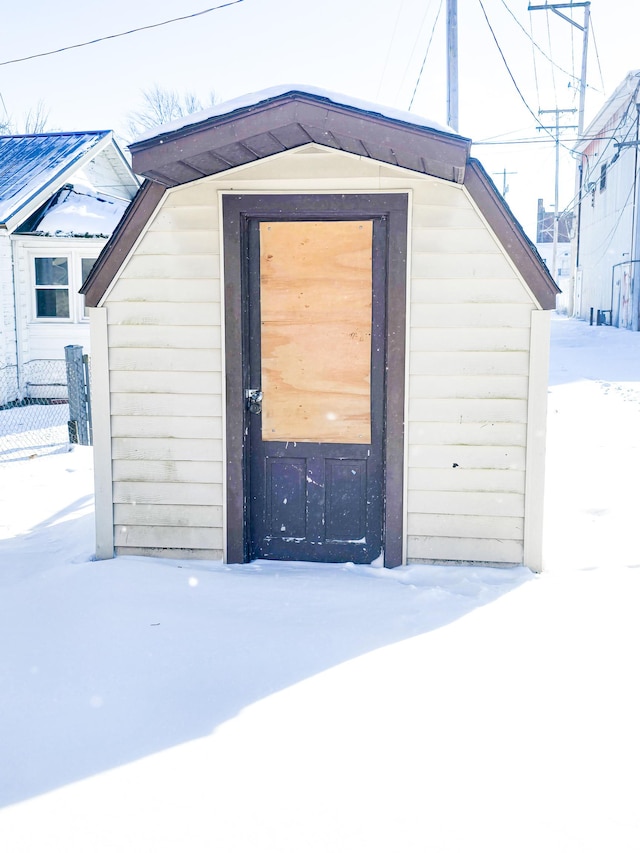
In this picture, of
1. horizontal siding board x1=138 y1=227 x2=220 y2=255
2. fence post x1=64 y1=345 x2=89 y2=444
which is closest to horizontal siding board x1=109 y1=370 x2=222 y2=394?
horizontal siding board x1=138 y1=227 x2=220 y2=255

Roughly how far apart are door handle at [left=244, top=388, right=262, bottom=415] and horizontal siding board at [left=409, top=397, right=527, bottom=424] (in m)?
1.04

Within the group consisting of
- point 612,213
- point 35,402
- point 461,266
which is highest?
point 612,213

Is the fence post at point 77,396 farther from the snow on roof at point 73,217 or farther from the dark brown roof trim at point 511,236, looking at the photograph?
the dark brown roof trim at point 511,236

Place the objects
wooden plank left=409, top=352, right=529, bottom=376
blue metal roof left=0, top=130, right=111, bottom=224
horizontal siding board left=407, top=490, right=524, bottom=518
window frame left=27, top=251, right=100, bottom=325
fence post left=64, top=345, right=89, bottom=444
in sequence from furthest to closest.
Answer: window frame left=27, top=251, right=100, bottom=325
blue metal roof left=0, top=130, right=111, bottom=224
fence post left=64, top=345, right=89, bottom=444
horizontal siding board left=407, top=490, right=524, bottom=518
wooden plank left=409, top=352, right=529, bottom=376

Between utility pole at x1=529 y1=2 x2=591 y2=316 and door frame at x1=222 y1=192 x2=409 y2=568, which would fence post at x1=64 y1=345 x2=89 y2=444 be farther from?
utility pole at x1=529 y1=2 x2=591 y2=316

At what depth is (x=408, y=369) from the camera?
4957mm

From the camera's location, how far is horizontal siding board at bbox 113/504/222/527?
17.1 ft

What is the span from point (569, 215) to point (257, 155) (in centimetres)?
4954

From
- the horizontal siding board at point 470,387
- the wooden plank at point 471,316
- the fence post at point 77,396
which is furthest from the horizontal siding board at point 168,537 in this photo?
the fence post at point 77,396

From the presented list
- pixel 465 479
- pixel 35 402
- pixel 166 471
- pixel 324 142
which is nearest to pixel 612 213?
pixel 35 402

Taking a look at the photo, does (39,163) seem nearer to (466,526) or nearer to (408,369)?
(408,369)

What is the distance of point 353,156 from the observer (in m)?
4.77

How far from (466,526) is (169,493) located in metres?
2.08

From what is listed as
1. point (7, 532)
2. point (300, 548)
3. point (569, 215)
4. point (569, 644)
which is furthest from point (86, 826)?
point (569, 215)
